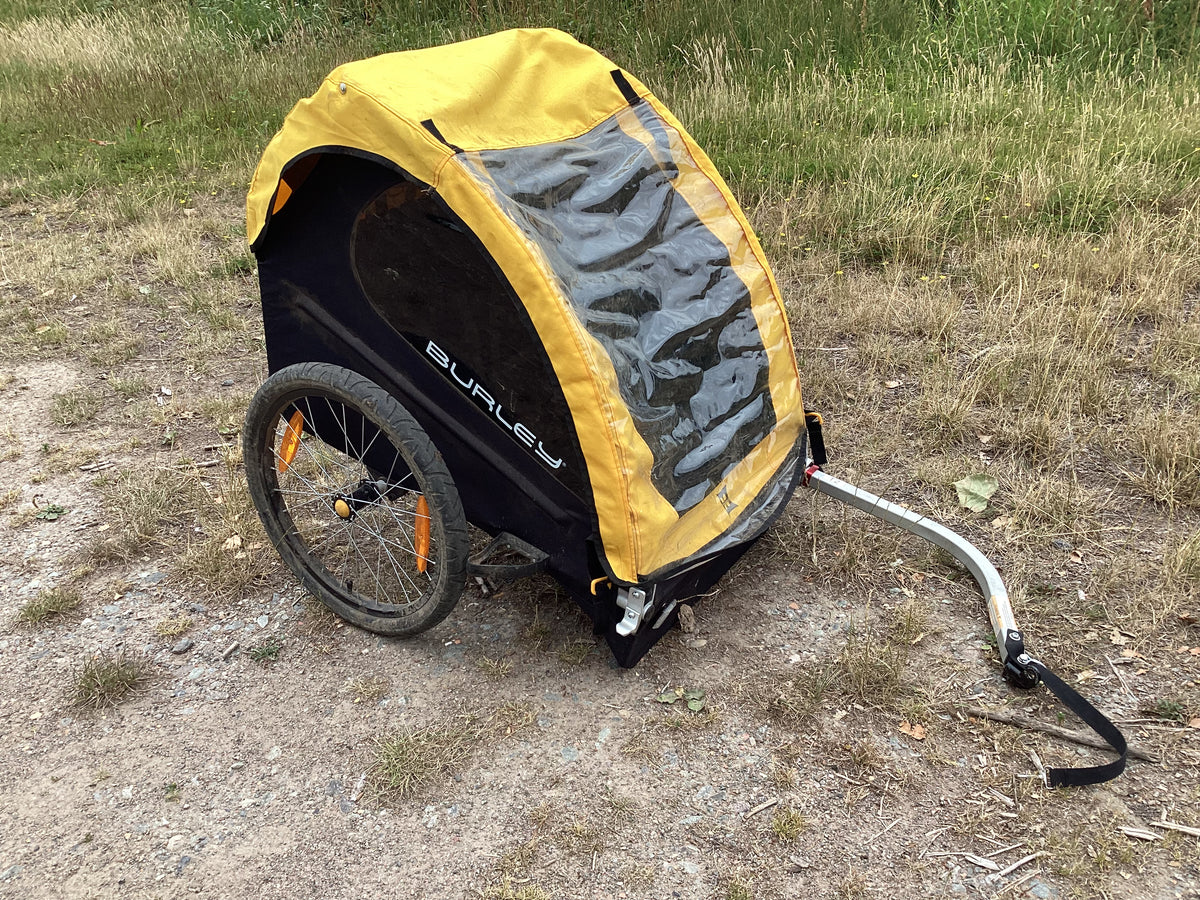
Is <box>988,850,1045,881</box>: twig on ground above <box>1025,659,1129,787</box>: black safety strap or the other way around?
the other way around

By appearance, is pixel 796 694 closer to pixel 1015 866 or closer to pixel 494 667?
pixel 1015 866

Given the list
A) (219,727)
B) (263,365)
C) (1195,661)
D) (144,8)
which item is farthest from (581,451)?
(144,8)

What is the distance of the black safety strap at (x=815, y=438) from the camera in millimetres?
3109

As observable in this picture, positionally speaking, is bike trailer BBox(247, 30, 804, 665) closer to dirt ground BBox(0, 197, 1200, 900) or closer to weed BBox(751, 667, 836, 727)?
dirt ground BBox(0, 197, 1200, 900)

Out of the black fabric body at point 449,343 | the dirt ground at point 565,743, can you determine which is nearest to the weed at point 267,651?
the dirt ground at point 565,743

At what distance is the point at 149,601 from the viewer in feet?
10.0

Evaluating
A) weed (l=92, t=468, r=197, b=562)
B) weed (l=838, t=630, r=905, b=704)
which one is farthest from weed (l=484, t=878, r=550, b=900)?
weed (l=92, t=468, r=197, b=562)

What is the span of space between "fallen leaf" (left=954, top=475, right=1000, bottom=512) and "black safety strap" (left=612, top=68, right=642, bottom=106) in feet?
5.83

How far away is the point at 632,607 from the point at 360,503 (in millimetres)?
952

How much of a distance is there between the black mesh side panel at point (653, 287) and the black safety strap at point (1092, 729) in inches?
41.8

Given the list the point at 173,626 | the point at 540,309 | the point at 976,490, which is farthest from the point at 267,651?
the point at 976,490

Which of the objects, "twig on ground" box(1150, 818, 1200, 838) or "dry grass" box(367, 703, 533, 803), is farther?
"dry grass" box(367, 703, 533, 803)

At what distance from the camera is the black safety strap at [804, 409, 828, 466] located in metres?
3.11

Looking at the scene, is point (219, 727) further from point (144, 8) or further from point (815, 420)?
point (144, 8)
